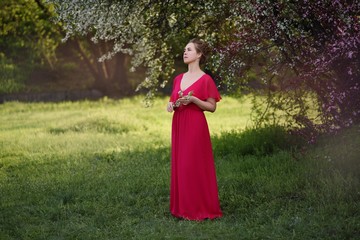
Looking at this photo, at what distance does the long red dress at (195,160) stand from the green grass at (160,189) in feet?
0.93

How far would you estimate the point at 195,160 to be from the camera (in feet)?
24.3

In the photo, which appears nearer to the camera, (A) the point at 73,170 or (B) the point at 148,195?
(B) the point at 148,195

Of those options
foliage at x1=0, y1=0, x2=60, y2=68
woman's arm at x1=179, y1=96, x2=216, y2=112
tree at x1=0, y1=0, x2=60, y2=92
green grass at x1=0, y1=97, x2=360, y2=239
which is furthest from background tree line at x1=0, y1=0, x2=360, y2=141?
tree at x1=0, y1=0, x2=60, y2=92

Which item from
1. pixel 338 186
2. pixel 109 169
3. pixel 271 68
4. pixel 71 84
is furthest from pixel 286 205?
pixel 71 84

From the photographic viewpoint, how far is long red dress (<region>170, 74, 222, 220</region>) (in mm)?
7395

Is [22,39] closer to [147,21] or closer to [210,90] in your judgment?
[147,21]

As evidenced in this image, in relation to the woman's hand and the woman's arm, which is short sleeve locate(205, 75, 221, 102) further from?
the woman's hand

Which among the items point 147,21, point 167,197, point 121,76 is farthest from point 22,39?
point 167,197

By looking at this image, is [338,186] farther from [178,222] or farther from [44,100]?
[44,100]

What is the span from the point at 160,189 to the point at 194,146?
194cm

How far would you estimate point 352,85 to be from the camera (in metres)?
7.55

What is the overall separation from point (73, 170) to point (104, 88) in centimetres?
1944

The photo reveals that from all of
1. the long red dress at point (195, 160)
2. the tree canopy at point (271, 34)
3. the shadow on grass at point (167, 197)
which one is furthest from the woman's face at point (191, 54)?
the shadow on grass at point (167, 197)

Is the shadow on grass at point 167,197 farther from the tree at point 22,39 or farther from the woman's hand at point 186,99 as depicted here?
the tree at point 22,39
